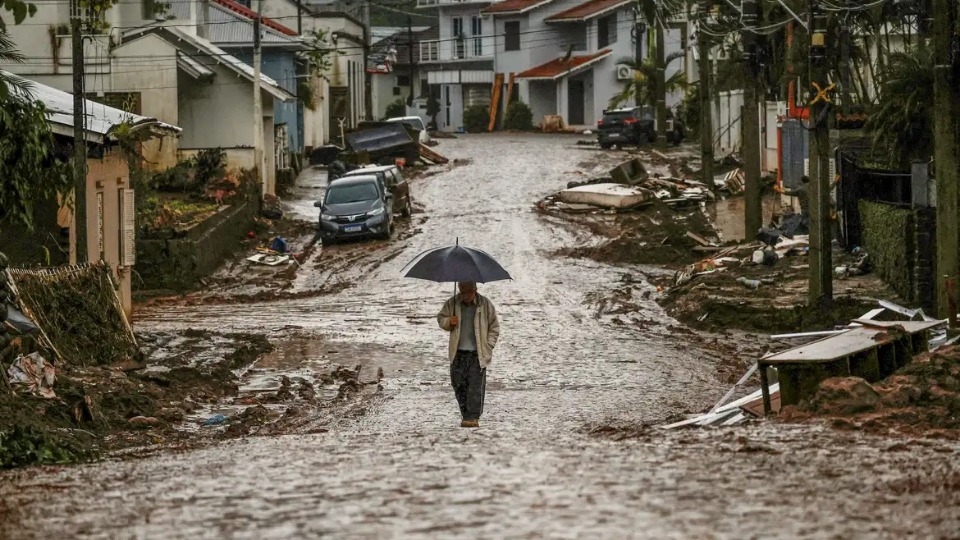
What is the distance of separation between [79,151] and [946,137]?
1345cm

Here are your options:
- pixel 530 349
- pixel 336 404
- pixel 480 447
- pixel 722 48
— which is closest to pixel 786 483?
pixel 480 447

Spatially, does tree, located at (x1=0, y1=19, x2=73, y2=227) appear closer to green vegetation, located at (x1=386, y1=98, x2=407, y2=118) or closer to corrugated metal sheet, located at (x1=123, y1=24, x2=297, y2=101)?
corrugated metal sheet, located at (x1=123, y1=24, x2=297, y2=101)

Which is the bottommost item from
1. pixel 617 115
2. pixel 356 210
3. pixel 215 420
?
pixel 215 420

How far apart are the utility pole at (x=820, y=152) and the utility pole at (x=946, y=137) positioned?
10.8 feet

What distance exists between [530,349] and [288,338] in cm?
442

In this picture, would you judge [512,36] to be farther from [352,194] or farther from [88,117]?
[88,117]

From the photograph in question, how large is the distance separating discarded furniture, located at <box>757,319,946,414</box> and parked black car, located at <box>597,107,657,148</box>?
44.1m

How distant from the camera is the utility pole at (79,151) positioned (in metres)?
24.2

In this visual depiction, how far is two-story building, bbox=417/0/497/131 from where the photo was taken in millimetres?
86562

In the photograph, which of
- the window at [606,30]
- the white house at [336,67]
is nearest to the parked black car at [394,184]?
the white house at [336,67]

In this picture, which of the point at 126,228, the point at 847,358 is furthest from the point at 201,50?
the point at 847,358

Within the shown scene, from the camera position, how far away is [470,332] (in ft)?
50.0

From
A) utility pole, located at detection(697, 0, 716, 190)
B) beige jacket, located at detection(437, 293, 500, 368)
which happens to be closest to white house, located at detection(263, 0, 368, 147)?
utility pole, located at detection(697, 0, 716, 190)

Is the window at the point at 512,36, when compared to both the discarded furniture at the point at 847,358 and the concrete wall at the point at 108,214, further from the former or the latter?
the discarded furniture at the point at 847,358
